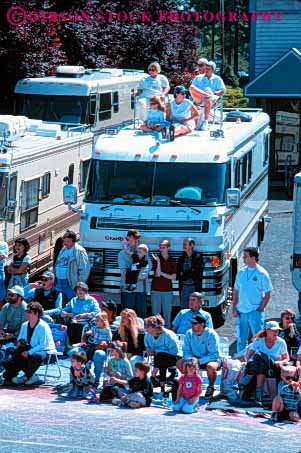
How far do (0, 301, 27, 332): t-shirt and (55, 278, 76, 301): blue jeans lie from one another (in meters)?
1.49

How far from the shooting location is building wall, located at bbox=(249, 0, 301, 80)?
3347 cm

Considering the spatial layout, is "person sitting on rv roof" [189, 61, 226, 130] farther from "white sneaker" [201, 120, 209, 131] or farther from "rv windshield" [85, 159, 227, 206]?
"rv windshield" [85, 159, 227, 206]

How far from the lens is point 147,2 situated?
38.8 meters

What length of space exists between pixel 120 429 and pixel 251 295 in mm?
3821

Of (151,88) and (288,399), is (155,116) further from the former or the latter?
(288,399)

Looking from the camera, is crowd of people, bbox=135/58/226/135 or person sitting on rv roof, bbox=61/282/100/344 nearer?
person sitting on rv roof, bbox=61/282/100/344

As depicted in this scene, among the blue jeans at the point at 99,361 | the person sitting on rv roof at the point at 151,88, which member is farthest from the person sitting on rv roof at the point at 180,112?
the blue jeans at the point at 99,361

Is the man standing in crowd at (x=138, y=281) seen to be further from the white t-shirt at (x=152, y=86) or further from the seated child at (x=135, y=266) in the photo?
the white t-shirt at (x=152, y=86)

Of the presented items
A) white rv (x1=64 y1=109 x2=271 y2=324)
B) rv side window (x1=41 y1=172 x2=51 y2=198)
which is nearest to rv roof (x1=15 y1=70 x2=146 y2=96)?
rv side window (x1=41 y1=172 x2=51 y2=198)

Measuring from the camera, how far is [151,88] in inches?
779

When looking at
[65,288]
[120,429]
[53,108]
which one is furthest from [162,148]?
[53,108]

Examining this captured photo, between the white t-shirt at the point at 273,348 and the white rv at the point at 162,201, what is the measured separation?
3.21 metres

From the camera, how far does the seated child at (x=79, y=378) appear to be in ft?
46.4

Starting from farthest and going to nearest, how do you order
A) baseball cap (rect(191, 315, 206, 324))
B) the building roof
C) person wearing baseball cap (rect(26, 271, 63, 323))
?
the building roof, person wearing baseball cap (rect(26, 271, 63, 323)), baseball cap (rect(191, 315, 206, 324))
